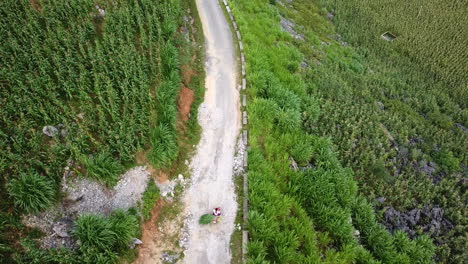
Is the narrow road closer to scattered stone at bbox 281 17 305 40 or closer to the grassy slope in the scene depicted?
the grassy slope

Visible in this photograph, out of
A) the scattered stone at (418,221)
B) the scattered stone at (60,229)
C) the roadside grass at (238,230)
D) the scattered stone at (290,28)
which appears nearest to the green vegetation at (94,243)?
the scattered stone at (60,229)

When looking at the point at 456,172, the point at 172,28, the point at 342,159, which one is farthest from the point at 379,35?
the point at 172,28

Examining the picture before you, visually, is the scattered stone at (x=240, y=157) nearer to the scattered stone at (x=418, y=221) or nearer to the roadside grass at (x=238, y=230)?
the roadside grass at (x=238, y=230)

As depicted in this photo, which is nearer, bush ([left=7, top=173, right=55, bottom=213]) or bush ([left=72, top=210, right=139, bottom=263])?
bush ([left=72, top=210, right=139, bottom=263])

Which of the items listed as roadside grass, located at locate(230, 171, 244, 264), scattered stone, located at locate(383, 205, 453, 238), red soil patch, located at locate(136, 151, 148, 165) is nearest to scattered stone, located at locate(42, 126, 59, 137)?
red soil patch, located at locate(136, 151, 148, 165)

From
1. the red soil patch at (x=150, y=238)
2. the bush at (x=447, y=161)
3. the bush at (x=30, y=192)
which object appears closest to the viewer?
the bush at (x=30, y=192)

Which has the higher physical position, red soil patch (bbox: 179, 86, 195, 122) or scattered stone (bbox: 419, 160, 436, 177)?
red soil patch (bbox: 179, 86, 195, 122)
